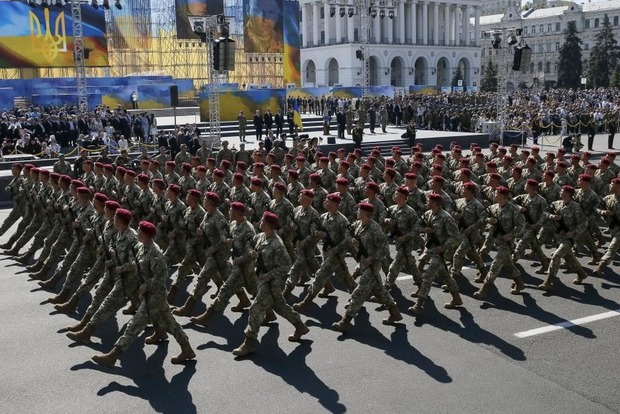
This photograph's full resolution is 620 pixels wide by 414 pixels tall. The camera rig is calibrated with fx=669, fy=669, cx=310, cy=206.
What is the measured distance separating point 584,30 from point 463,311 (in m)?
123

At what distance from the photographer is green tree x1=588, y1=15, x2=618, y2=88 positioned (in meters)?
83.8

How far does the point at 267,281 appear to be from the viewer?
8.27 metres

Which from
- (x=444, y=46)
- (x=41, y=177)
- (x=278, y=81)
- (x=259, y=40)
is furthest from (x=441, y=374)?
(x=444, y=46)

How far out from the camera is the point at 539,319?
952 cm

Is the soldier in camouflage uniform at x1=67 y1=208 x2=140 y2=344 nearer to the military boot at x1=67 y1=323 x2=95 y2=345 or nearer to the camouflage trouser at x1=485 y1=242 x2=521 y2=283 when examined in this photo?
the military boot at x1=67 y1=323 x2=95 y2=345

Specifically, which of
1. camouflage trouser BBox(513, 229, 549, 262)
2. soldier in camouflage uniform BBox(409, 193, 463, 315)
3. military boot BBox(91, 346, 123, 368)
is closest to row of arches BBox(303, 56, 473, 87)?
camouflage trouser BBox(513, 229, 549, 262)

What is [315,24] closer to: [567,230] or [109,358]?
[567,230]

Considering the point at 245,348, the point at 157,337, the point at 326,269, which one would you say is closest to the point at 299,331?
the point at 245,348

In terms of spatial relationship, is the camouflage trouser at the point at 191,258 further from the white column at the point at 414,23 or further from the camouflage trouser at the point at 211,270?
the white column at the point at 414,23

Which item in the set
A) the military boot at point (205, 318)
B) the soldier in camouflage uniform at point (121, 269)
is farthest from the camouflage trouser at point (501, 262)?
the soldier in camouflage uniform at point (121, 269)

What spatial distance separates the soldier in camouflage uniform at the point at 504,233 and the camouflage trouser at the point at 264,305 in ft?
12.0

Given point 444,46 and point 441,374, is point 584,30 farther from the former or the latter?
point 441,374

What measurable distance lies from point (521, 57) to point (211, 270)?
24983 mm

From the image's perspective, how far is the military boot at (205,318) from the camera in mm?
9203
